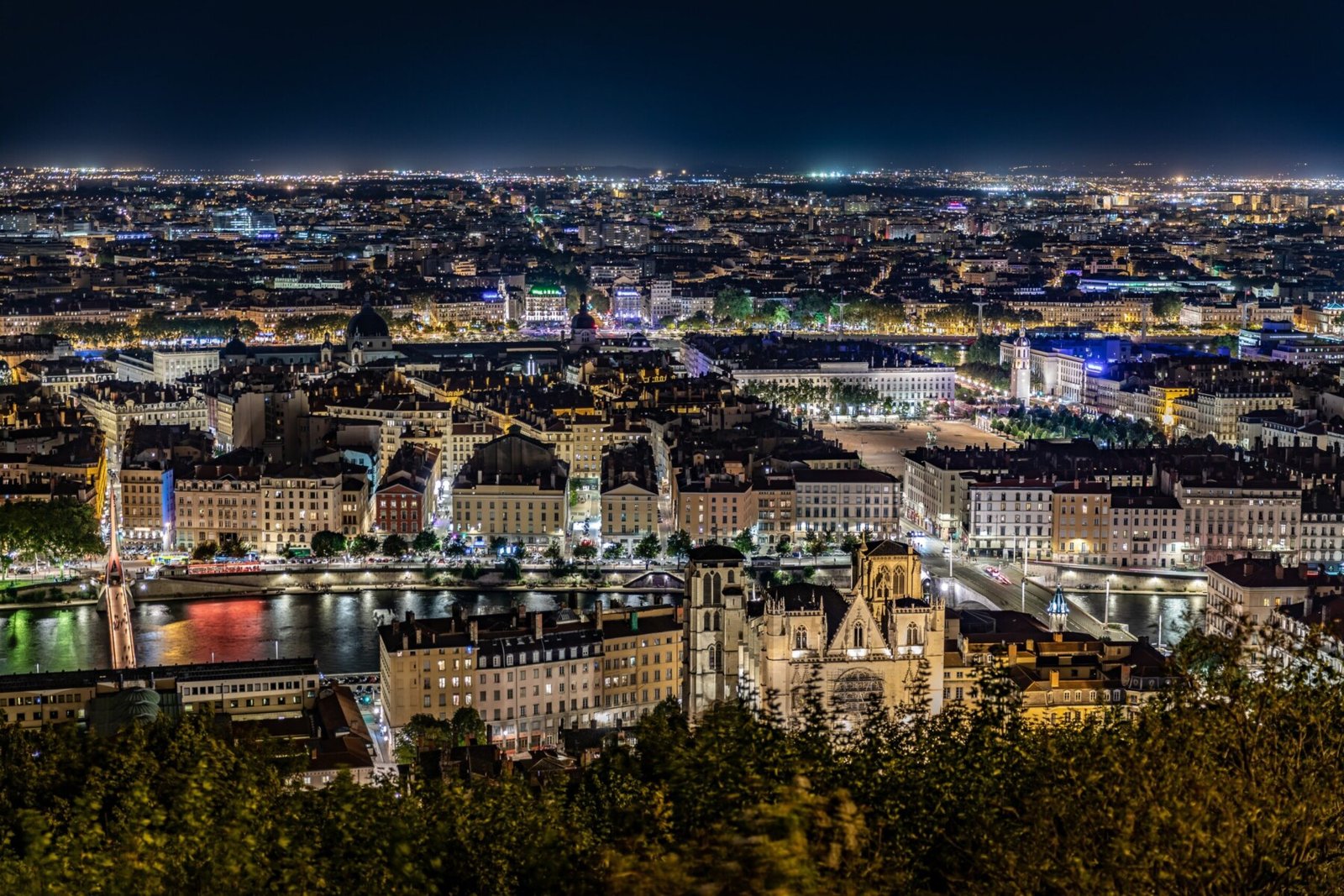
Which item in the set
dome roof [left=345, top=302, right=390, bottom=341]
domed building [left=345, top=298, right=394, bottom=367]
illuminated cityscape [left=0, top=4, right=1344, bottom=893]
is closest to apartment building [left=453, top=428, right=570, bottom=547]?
illuminated cityscape [left=0, top=4, right=1344, bottom=893]

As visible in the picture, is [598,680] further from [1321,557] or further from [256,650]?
[1321,557]

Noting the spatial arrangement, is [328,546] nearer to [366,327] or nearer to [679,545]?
[679,545]

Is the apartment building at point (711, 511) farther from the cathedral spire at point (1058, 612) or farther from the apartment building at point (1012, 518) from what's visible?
the cathedral spire at point (1058, 612)

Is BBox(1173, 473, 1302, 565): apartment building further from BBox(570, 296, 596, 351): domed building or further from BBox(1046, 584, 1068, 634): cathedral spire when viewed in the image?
BBox(570, 296, 596, 351): domed building

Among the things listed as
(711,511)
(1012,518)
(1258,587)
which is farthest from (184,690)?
(1012,518)

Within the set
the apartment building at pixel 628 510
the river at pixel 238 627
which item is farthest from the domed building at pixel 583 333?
the river at pixel 238 627

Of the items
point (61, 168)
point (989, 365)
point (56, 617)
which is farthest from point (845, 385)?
point (61, 168)
